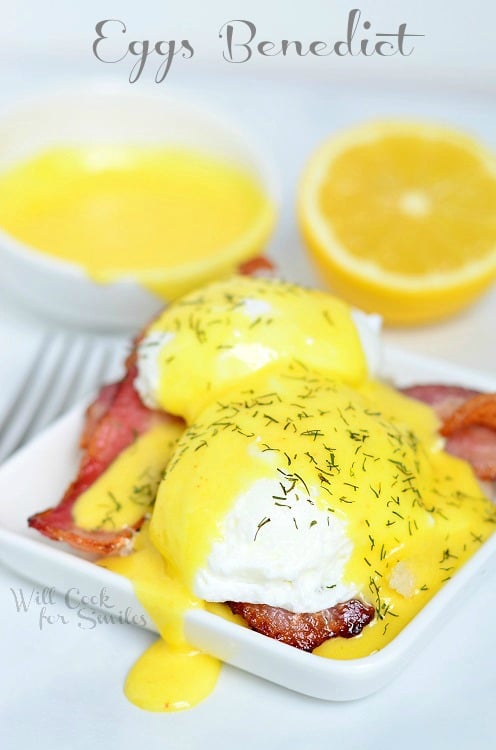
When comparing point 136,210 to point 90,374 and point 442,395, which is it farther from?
point 442,395

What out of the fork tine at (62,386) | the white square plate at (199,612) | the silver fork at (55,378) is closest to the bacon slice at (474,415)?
the white square plate at (199,612)

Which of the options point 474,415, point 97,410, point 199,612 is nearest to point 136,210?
point 97,410

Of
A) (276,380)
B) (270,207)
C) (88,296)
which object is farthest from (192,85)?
(276,380)

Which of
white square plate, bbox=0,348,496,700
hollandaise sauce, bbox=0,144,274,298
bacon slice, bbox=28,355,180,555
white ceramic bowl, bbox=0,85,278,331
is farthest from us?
hollandaise sauce, bbox=0,144,274,298

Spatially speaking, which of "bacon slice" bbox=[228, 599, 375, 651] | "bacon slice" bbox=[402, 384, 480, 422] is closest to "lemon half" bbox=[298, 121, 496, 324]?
"bacon slice" bbox=[402, 384, 480, 422]

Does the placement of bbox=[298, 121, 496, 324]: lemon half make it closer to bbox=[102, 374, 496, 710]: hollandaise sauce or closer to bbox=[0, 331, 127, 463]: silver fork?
bbox=[0, 331, 127, 463]: silver fork

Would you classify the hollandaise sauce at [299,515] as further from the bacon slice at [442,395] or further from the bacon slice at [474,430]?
the bacon slice at [442,395]

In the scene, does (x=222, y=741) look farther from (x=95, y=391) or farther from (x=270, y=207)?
(x=270, y=207)
